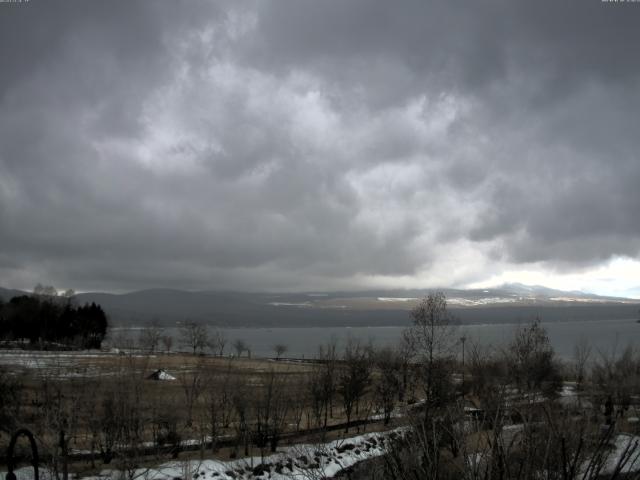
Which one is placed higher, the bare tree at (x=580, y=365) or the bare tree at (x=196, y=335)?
the bare tree at (x=580, y=365)

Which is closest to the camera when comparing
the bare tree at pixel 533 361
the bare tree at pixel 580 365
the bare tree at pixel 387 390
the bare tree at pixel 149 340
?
the bare tree at pixel 387 390

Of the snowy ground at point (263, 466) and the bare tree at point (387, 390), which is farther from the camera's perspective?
the bare tree at point (387, 390)

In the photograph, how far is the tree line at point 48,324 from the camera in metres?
123

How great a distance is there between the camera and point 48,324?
416 ft

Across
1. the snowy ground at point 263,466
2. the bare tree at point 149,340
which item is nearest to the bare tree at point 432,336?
the snowy ground at point 263,466

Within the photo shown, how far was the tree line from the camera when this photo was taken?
12288cm

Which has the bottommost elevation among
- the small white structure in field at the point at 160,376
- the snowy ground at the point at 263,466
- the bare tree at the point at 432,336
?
the small white structure in field at the point at 160,376

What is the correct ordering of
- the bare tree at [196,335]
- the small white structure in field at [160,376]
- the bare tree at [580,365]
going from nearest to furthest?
the bare tree at [580,365], the small white structure in field at [160,376], the bare tree at [196,335]

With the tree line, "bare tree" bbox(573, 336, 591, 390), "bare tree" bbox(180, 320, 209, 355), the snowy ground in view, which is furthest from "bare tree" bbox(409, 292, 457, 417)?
"bare tree" bbox(180, 320, 209, 355)

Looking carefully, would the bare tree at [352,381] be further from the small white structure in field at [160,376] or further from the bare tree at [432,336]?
the small white structure in field at [160,376]

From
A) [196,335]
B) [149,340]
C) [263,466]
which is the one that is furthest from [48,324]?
[263,466]

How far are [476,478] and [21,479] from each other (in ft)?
87.8

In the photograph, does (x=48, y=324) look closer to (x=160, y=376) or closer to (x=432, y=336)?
(x=160, y=376)

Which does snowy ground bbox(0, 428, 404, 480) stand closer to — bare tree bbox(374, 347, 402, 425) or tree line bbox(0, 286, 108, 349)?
bare tree bbox(374, 347, 402, 425)
